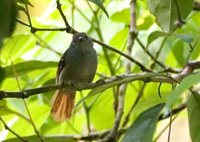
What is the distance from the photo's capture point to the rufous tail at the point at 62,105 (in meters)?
1.24

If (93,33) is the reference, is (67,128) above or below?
below

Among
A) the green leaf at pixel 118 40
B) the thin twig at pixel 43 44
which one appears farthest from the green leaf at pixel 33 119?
the green leaf at pixel 118 40

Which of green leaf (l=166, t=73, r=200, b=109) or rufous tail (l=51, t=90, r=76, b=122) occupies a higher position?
green leaf (l=166, t=73, r=200, b=109)

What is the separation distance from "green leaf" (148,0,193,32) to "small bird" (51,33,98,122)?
0.37m

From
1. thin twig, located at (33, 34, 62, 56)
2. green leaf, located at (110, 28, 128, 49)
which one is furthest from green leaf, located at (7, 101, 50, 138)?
green leaf, located at (110, 28, 128, 49)

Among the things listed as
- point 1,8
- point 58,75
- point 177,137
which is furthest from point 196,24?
point 1,8

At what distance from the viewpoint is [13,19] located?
286 mm

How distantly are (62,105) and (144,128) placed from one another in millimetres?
509

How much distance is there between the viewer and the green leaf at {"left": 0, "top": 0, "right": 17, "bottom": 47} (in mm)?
285

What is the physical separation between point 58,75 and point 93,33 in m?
0.33

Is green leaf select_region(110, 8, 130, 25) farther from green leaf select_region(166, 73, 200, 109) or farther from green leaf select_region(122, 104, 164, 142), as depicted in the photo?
green leaf select_region(166, 73, 200, 109)

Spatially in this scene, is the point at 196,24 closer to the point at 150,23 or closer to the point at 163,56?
the point at 163,56

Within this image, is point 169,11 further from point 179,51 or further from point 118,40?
point 118,40

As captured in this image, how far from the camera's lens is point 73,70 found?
4.56 ft
